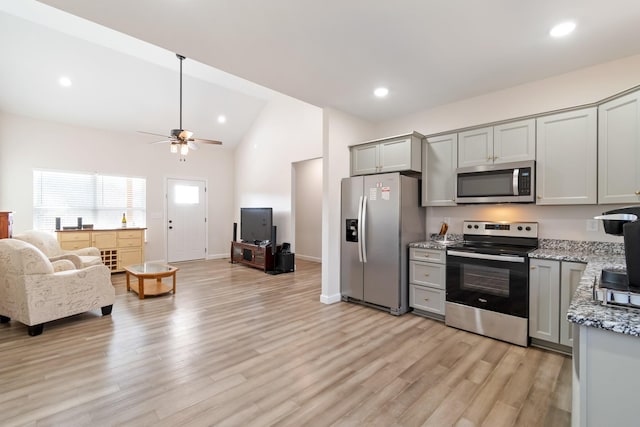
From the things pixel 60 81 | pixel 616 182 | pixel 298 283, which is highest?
pixel 60 81

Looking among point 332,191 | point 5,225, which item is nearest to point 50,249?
point 5,225

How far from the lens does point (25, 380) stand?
220 centimetres

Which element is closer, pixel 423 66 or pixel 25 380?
pixel 25 380

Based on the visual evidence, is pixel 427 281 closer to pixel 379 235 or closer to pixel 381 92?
pixel 379 235

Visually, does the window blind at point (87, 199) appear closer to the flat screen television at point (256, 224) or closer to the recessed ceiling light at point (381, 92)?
the flat screen television at point (256, 224)

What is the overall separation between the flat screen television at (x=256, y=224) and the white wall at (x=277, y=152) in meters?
0.42

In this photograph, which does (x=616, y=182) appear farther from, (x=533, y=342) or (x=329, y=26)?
(x=329, y=26)

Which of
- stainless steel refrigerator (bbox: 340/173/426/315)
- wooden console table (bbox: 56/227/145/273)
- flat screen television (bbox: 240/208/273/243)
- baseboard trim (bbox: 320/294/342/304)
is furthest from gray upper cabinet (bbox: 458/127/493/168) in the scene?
wooden console table (bbox: 56/227/145/273)

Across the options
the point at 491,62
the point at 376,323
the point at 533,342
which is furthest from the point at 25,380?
the point at 491,62

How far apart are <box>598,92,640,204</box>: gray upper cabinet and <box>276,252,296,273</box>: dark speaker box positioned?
192 inches

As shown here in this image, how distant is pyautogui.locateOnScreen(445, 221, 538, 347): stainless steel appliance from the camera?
9.11 feet

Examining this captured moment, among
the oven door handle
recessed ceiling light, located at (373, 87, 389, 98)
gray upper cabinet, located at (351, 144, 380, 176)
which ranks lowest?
the oven door handle

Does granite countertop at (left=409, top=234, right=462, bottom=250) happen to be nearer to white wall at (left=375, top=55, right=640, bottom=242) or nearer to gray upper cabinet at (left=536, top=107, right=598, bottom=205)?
white wall at (left=375, top=55, right=640, bottom=242)

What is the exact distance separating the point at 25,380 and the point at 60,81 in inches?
197
